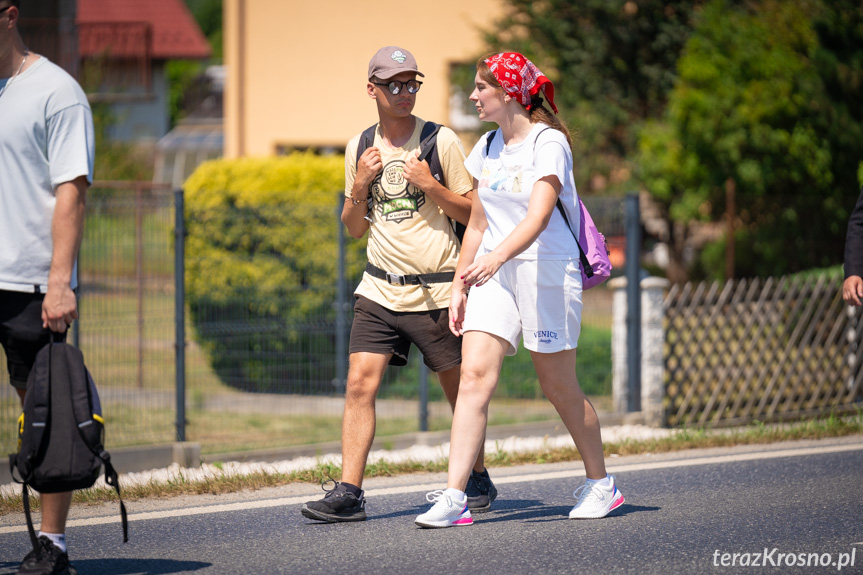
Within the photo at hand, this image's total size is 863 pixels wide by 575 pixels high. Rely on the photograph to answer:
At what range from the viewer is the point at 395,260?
15.9ft

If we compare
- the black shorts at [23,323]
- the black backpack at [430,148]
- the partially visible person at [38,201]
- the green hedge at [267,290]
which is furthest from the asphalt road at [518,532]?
the green hedge at [267,290]

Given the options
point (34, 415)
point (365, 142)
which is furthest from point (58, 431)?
point (365, 142)

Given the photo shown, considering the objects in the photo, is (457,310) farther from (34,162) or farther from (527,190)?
(34,162)

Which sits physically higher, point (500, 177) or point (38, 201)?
point (500, 177)

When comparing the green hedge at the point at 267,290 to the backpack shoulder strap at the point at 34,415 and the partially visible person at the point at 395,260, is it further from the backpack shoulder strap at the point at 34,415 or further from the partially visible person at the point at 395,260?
the backpack shoulder strap at the point at 34,415

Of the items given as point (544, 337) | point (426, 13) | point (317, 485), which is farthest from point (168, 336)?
point (426, 13)

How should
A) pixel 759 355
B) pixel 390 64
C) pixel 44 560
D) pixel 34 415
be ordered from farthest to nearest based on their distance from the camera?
pixel 759 355, pixel 390 64, pixel 44 560, pixel 34 415

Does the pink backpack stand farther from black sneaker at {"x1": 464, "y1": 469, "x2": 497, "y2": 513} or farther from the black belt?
black sneaker at {"x1": 464, "y1": 469, "x2": 497, "y2": 513}

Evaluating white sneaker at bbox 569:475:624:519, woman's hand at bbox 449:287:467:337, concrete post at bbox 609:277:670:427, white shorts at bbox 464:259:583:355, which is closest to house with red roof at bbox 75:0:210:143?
concrete post at bbox 609:277:670:427

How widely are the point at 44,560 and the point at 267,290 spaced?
660 centimetres

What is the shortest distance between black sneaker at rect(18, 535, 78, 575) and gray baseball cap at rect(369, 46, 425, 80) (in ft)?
7.74

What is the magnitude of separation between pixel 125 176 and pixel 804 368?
19.1 metres

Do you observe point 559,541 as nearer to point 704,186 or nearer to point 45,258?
point 45,258

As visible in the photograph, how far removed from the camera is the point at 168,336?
8.92 metres
